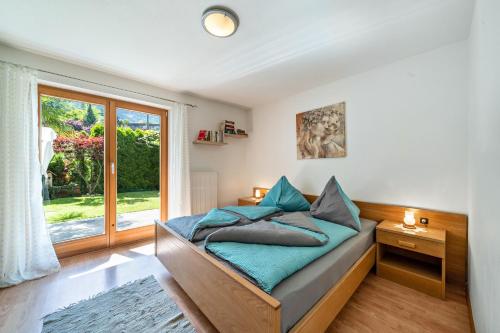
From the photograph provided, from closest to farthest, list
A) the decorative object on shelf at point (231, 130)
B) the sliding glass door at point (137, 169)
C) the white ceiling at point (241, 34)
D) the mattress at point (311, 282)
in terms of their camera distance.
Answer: the mattress at point (311, 282)
the white ceiling at point (241, 34)
the sliding glass door at point (137, 169)
the decorative object on shelf at point (231, 130)

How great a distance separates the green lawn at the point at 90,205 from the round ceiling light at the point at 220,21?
8.39 ft

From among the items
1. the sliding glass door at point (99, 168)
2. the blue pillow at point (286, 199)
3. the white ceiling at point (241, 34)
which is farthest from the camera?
the blue pillow at point (286, 199)

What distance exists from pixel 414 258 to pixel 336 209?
40.3 inches

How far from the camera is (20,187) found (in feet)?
6.75

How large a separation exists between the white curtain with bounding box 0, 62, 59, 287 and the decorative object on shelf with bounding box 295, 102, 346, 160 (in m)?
3.45

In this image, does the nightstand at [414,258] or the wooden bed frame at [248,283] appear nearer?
the wooden bed frame at [248,283]

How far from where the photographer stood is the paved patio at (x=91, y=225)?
2.53 meters

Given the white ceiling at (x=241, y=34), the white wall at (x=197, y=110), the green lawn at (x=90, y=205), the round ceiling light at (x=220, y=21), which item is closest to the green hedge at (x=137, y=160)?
the green lawn at (x=90, y=205)

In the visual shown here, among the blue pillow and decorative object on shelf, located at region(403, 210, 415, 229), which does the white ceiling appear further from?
decorative object on shelf, located at region(403, 210, 415, 229)

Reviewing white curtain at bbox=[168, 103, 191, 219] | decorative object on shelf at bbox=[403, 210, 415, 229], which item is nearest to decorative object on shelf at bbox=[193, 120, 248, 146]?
white curtain at bbox=[168, 103, 191, 219]

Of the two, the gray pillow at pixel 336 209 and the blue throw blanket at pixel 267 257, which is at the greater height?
the gray pillow at pixel 336 209

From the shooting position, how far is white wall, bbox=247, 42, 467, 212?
78.1 inches

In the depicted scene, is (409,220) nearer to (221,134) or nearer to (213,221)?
(213,221)

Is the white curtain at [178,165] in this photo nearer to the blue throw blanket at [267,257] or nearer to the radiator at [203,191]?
the radiator at [203,191]
